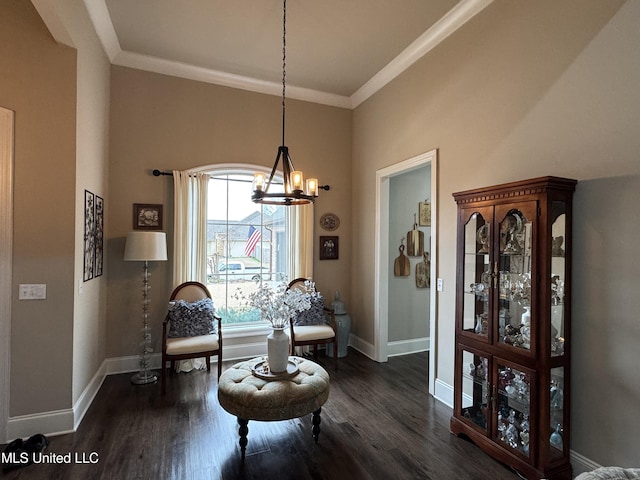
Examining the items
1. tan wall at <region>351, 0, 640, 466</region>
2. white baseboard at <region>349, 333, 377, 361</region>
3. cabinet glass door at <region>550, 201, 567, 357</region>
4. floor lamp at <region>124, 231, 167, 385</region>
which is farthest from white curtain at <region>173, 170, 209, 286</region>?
cabinet glass door at <region>550, 201, 567, 357</region>

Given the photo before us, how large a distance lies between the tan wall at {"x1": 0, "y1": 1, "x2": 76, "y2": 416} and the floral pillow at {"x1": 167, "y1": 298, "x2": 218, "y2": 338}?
1.10m

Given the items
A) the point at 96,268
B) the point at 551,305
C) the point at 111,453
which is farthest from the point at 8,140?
the point at 551,305

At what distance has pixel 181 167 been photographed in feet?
13.9

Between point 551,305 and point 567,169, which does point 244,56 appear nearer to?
point 567,169

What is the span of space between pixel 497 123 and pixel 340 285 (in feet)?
9.88

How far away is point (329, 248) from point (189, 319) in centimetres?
213

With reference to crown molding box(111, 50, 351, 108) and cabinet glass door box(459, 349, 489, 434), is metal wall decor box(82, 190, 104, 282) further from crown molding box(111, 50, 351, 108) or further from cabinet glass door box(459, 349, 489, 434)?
cabinet glass door box(459, 349, 489, 434)

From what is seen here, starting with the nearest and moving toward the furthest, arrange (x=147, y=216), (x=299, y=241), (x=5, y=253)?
(x=5, y=253)
(x=147, y=216)
(x=299, y=241)

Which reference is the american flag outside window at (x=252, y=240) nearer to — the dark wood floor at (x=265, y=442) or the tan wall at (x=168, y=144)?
the tan wall at (x=168, y=144)

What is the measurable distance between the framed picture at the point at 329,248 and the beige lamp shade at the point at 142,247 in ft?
7.13

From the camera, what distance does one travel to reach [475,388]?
2727 mm

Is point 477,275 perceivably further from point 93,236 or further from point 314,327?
point 93,236

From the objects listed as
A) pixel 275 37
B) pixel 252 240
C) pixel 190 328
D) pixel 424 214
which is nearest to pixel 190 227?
pixel 252 240

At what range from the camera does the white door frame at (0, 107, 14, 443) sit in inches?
100
